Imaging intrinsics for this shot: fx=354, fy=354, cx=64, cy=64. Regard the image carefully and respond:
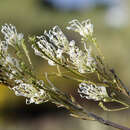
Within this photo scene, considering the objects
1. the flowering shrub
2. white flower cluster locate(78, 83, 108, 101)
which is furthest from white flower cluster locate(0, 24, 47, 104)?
white flower cluster locate(78, 83, 108, 101)

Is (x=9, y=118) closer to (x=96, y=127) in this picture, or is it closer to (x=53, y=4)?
(x=96, y=127)

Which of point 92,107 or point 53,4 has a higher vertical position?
point 53,4

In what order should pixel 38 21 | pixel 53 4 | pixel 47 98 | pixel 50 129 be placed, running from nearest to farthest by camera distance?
pixel 47 98, pixel 50 129, pixel 38 21, pixel 53 4

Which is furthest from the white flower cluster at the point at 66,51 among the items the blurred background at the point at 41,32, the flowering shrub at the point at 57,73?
the blurred background at the point at 41,32

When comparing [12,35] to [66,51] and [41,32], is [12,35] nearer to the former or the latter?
[66,51]

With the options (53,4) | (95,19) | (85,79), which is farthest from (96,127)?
(53,4)

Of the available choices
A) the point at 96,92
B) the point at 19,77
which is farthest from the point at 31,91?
the point at 96,92
